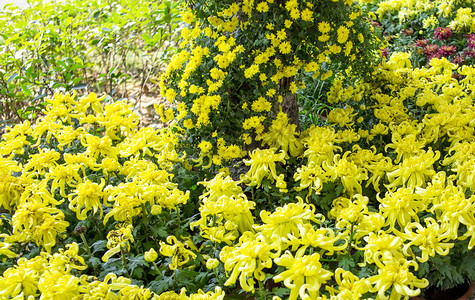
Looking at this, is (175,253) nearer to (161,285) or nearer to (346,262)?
(161,285)

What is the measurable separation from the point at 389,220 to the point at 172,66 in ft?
4.56

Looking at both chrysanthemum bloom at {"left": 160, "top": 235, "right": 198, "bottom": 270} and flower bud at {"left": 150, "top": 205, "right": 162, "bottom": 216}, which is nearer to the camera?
chrysanthemum bloom at {"left": 160, "top": 235, "right": 198, "bottom": 270}

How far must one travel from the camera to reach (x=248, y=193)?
250cm

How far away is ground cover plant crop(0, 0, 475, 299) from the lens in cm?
139

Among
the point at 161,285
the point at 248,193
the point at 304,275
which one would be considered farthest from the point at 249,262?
the point at 248,193

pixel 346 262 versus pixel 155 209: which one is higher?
pixel 155 209

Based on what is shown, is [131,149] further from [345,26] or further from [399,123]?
[399,123]

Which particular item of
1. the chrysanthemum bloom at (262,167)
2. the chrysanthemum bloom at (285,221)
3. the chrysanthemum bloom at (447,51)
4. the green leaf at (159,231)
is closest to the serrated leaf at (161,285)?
the green leaf at (159,231)

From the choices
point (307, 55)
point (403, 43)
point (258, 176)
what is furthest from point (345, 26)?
point (403, 43)

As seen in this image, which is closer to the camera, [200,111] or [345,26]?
[200,111]

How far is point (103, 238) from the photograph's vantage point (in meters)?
1.85

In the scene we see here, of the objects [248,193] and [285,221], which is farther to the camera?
[248,193]

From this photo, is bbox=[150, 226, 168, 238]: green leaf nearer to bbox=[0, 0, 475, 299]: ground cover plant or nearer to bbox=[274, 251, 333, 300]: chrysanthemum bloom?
bbox=[0, 0, 475, 299]: ground cover plant

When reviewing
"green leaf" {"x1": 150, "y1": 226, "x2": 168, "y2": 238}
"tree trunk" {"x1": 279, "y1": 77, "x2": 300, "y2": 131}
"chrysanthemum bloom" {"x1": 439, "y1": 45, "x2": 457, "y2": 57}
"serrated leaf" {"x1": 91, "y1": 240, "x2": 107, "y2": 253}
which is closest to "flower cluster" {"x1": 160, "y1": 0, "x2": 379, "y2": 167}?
"tree trunk" {"x1": 279, "y1": 77, "x2": 300, "y2": 131}
